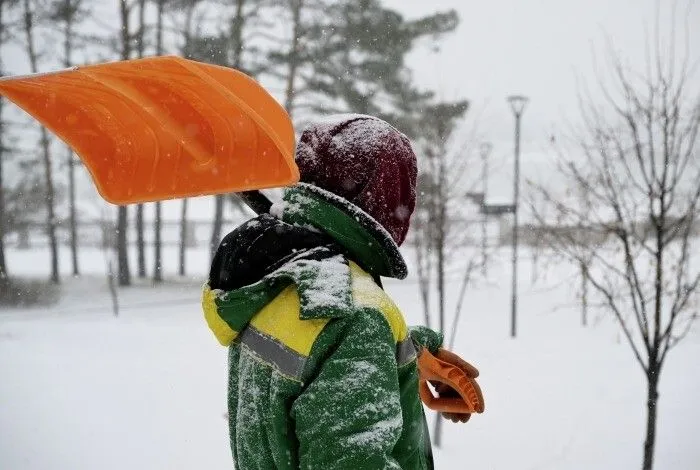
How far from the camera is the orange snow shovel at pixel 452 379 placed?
1.67 m

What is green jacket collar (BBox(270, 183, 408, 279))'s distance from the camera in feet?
4.16

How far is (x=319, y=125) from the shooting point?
55.7 inches

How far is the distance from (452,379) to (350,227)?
2.18 ft

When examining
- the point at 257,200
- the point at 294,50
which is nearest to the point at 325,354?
the point at 257,200

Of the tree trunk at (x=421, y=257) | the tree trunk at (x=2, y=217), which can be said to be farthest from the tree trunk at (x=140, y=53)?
the tree trunk at (x=421, y=257)

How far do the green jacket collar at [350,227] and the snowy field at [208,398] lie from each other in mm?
5580

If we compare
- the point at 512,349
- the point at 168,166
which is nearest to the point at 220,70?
the point at 168,166

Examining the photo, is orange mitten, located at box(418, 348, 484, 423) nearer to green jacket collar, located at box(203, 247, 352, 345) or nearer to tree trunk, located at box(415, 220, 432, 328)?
green jacket collar, located at box(203, 247, 352, 345)

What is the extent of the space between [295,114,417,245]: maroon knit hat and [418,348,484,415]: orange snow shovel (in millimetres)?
475

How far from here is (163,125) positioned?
126cm

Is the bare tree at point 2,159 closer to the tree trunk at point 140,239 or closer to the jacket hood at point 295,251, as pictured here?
the tree trunk at point 140,239

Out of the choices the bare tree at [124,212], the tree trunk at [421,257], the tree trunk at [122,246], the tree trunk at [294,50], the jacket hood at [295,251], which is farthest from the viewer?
the tree trunk at [122,246]

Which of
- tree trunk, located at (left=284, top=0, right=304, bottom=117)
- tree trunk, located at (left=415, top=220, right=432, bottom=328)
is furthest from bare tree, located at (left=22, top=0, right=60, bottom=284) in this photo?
tree trunk, located at (left=415, top=220, right=432, bottom=328)

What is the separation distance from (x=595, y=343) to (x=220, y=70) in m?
13.1
